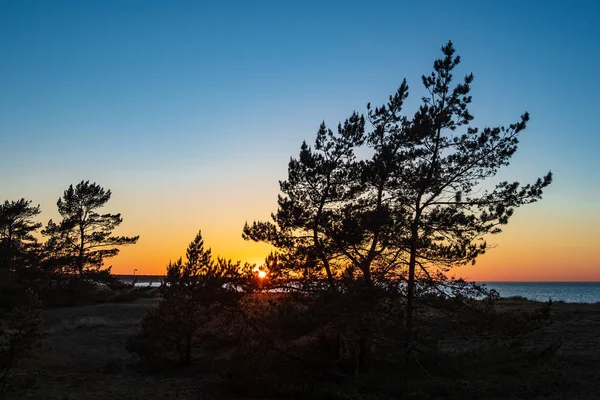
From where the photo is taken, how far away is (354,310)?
1574 centimetres

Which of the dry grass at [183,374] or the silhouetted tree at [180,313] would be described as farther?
the silhouetted tree at [180,313]

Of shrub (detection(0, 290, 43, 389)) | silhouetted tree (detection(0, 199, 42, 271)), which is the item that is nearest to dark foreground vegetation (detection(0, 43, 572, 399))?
shrub (detection(0, 290, 43, 389))

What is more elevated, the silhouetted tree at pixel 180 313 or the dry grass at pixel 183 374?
the silhouetted tree at pixel 180 313

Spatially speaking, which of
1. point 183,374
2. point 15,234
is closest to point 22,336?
point 183,374

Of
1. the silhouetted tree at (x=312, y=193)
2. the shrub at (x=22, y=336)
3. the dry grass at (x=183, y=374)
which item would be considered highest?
the silhouetted tree at (x=312, y=193)

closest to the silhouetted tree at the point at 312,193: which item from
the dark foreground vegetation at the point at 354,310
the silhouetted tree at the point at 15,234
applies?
the dark foreground vegetation at the point at 354,310

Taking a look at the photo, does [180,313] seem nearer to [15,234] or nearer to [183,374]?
[183,374]

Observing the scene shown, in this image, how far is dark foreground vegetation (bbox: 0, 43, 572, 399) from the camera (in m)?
15.8

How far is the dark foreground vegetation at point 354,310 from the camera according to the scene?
15.8 meters

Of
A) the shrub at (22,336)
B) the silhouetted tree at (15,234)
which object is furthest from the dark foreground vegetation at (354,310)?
the silhouetted tree at (15,234)

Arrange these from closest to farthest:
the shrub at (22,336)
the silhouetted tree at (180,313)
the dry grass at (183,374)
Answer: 1. the shrub at (22,336)
2. the dry grass at (183,374)
3. the silhouetted tree at (180,313)

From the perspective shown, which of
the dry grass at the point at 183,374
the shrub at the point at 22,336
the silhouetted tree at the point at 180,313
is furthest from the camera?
the silhouetted tree at the point at 180,313

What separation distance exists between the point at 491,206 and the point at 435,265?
2886mm

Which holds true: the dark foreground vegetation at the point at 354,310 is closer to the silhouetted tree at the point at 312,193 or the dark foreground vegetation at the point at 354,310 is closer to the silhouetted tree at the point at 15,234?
the silhouetted tree at the point at 312,193
